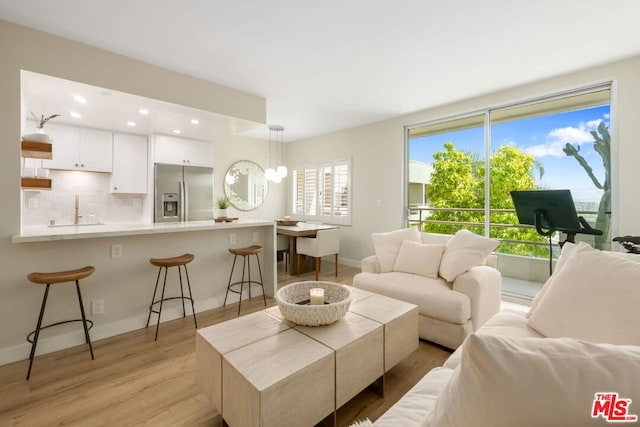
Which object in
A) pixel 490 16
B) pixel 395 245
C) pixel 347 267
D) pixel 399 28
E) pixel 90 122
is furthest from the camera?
pixel 347 267

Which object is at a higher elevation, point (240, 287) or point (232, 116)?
point (232, 116)

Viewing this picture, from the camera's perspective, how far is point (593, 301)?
4.39 ft

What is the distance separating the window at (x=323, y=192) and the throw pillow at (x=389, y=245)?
7.29 ft

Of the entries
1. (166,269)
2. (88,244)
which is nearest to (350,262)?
(166,269)

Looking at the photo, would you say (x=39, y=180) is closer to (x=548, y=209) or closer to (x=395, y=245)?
(x=395, y=245)

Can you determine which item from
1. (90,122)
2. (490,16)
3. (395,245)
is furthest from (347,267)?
(90,122)

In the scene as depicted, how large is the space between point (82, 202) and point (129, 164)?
2.80ft

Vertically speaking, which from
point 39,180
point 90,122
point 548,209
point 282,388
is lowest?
point 282,388

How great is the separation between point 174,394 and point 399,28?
123 inches

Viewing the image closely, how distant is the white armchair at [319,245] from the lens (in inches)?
170

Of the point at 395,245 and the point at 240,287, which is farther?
the point at 240,287

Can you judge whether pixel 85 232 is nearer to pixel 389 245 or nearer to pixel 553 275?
pixel 389 245

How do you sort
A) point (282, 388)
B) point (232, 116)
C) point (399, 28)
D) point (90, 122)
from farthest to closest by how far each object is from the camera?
point (90, 122) → point (232, 116) → point (399, 28) → point (282, 388)

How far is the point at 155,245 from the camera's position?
2.83 meters
